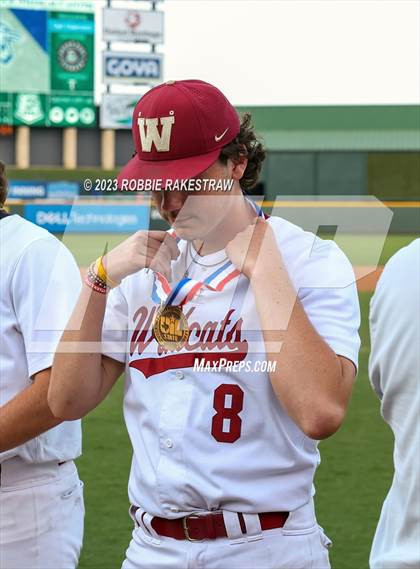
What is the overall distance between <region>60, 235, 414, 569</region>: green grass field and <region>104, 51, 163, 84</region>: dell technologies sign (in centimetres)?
2102

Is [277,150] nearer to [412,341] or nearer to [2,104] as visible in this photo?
[2,104]

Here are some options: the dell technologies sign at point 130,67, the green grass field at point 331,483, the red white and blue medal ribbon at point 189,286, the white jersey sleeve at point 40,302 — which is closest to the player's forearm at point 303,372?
the red white and blue medal ribbon at point 189,286

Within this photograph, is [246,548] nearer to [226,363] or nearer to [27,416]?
[226,363]

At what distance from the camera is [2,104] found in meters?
32.7

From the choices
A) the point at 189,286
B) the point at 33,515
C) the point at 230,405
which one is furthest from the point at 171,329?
the point at 33,515

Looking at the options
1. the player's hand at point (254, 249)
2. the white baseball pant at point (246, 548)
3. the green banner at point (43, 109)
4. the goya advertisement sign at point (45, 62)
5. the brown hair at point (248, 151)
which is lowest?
the green banner at point (43, 109)

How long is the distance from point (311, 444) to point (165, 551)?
35 centimetres

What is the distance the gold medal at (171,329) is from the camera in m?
1.95

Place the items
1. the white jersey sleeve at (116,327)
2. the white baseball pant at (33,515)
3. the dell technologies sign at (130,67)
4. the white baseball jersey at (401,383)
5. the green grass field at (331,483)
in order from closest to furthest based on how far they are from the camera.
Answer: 1. the white baseball jersey at (401,383)
2. the white jersey sleeve at (116,327)
3. the white baseball pant at (33,515)
4. the green grass field at (331,483)
5. the dell technologies sign at (130,67)

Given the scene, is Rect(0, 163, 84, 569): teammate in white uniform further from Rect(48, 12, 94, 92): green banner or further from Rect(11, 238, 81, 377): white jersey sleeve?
Rect(48, 12, 94, 92): green banner

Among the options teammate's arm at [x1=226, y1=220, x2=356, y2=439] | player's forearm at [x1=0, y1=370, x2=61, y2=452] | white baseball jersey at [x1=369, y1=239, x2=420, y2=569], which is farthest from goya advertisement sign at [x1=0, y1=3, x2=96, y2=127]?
white baseball jersey at [x1=369, y1=239, x2=420, y2=569]

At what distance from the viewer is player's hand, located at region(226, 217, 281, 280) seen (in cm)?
188

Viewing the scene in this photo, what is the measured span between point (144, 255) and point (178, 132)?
25cm

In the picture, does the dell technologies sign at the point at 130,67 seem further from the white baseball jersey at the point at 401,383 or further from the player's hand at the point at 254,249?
the white baseball jersey at the point at 401,383
